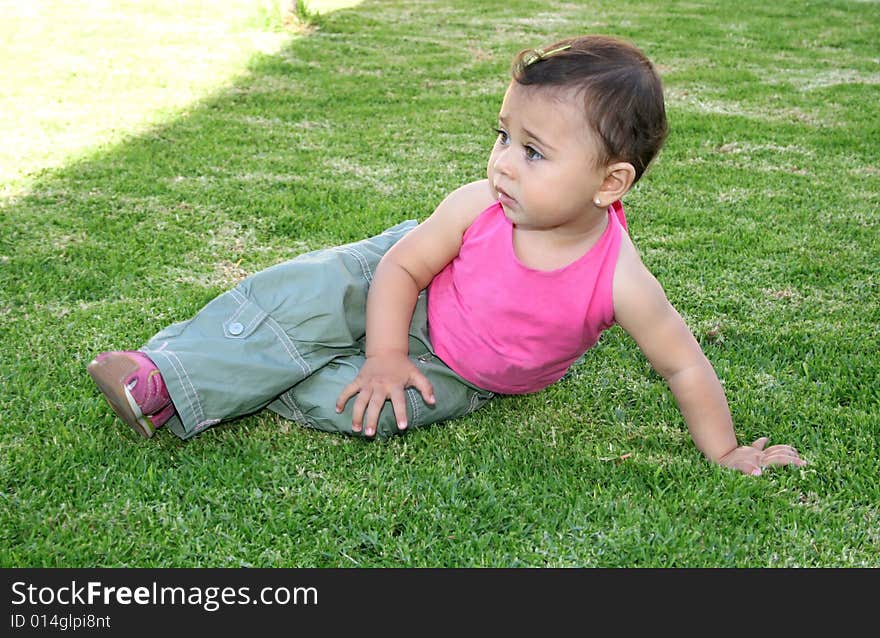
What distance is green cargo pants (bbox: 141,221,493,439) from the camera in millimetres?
2100

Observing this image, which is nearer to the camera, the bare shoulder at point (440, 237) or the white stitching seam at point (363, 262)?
the bare shoulder at point (440, 237)

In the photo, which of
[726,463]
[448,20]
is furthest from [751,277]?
[448,20]

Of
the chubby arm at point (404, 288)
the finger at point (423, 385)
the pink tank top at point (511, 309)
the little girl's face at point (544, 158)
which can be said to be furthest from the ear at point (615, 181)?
the finger at point (423, 385)

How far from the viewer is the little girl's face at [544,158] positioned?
72.0 inches

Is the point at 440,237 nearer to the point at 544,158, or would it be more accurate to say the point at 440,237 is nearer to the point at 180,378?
the point at 544,158

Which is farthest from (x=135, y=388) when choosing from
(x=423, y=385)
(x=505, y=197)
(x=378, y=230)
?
(x=378, y=230)

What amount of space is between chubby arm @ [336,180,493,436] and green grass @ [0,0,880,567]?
0.46 ft

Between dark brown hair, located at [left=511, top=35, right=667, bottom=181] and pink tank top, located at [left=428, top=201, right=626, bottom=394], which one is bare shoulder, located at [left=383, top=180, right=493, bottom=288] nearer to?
pink tank top, located at [left=428, top=201, right=626, bottom=394]

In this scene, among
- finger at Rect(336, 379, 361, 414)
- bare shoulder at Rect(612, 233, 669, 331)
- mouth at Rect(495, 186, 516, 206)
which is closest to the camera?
mouth at Rect(495, 186, 516, 206)

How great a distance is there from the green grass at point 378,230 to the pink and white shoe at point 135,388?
80 millimetres

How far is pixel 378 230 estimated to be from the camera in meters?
3.48

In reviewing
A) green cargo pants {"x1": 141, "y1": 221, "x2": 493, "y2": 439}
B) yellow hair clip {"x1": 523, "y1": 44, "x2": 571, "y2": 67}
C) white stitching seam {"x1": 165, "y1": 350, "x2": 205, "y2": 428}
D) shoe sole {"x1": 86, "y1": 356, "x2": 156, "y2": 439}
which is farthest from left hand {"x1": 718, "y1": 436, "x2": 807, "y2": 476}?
shoe sole {"x1": 86, "y1": 356, "x2": 156, "y2": 439}

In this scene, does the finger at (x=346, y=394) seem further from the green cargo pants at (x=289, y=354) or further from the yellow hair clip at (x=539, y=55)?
the yellow hair clip at (x=539, y=55)

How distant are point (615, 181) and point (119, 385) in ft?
3.66
